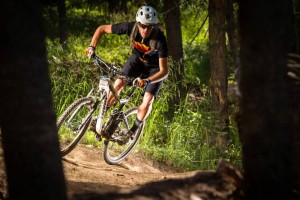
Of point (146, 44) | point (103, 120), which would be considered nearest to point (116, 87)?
point (103, 120)

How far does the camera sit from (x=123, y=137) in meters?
9.20

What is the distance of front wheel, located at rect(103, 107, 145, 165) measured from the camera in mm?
9261

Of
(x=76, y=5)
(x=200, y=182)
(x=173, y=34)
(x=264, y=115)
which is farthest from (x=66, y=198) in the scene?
(x=76, y=5)

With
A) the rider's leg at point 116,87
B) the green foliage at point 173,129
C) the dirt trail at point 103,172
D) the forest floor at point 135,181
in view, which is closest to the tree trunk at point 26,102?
the forest floor at point 135,181

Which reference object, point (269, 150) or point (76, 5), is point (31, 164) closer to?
point (269, 150)

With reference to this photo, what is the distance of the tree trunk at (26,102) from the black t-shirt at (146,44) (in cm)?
444

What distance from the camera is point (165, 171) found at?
1030 cm

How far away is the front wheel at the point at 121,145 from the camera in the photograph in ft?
30.4

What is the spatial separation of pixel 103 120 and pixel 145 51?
1132 mm

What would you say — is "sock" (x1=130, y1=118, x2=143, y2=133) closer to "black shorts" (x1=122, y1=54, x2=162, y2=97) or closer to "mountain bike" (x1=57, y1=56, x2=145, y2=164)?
"mountain bike" (x1=57, y1=56, x2=145, y2=164)

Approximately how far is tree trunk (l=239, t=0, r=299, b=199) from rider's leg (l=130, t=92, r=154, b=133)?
4.34 m

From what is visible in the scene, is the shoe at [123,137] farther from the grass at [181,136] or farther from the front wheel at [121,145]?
the grass at [181,136]

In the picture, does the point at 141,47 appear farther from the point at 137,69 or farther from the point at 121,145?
the point at 121,145

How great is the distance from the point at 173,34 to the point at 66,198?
969cm
